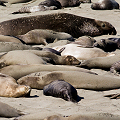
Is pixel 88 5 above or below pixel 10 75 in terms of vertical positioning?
below

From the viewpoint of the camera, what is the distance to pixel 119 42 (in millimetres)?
6023

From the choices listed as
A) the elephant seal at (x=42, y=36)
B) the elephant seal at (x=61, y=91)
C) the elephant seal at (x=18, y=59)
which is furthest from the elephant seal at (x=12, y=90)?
the elephant seal at (x=42, y=36)

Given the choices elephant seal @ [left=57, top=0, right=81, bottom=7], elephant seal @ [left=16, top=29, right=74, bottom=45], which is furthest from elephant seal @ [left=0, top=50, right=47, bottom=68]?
elephant seal @ [left=57, top=0, right=81, bottom=7]

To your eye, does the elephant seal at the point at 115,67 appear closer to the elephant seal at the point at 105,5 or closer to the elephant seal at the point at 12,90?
the elephant seal at the point at 12,90

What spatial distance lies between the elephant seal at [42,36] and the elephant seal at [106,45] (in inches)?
45.7

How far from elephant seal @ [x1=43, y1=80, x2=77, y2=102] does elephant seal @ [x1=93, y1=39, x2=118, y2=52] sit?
271 centimetres

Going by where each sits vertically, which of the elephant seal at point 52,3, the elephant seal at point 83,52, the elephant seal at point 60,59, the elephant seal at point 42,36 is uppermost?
the elephant seal at point 60,59

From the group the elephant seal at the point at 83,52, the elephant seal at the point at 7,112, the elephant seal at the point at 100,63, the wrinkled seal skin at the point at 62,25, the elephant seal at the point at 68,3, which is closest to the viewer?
the elephant seal at the point at 7,112

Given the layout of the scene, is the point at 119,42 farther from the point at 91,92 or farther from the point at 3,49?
the point at 91,92

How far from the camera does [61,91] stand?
2996mm

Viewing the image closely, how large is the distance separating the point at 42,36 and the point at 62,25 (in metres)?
1.00

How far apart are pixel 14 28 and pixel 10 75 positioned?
388cm

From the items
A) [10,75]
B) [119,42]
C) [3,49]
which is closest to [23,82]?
[10,75]

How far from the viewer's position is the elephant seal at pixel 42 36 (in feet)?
21.6
